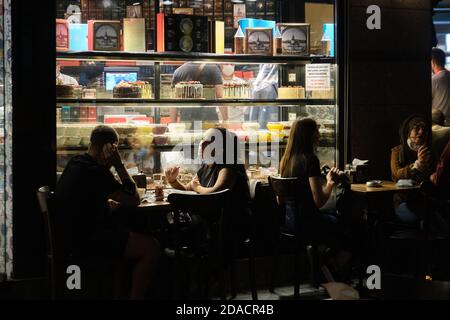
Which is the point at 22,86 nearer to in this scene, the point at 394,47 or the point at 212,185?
the point at 212,185

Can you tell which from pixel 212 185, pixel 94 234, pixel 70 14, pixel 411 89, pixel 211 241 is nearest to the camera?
pixel 94 234

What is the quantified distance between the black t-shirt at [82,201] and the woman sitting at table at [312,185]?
1841 millimetres

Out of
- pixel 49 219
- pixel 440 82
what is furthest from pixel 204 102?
pixel 440 82

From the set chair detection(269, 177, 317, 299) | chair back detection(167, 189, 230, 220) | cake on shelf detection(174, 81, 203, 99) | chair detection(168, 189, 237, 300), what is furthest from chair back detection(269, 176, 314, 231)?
cake on shelf detection(174, 81, 203, 99)

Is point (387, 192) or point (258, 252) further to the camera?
point (258, 252)

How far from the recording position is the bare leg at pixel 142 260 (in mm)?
6039

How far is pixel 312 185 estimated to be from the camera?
22.3ft

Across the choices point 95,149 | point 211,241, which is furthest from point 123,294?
point 95,149

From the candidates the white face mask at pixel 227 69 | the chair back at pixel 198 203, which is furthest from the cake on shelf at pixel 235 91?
the chair back at pixel 198 203

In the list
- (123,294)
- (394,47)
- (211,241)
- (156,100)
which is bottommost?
(123,294)

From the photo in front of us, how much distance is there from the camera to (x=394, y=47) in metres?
8.07

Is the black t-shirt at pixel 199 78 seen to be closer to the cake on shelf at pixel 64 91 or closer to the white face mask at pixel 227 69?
the white face mask at pixel 227 69

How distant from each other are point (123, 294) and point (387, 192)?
262cm

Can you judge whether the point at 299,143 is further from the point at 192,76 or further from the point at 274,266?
the point at 192,76
